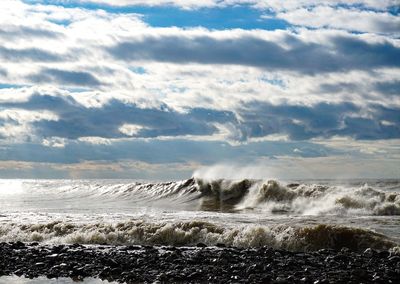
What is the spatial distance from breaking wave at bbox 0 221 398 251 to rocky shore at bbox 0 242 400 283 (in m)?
1.38

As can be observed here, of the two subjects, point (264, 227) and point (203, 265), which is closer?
point (203, 265)

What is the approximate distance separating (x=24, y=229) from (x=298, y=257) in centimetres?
1264

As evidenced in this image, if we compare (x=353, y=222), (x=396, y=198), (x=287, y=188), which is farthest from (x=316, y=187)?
(x=353, y=222)

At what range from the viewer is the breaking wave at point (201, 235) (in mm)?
18594

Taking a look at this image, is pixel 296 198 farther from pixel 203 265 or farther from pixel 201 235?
pixel 203 265

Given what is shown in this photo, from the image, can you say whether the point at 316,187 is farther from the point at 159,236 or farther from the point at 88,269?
the point at 88,269

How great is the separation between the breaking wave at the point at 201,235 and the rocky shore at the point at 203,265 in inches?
54.3

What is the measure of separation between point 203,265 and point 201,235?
516 centimetres

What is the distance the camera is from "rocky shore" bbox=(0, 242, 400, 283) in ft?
44.0

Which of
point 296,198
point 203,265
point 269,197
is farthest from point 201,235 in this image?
point 269,197

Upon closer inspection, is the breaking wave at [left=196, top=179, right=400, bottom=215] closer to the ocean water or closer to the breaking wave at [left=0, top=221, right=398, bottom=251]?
the ocean water

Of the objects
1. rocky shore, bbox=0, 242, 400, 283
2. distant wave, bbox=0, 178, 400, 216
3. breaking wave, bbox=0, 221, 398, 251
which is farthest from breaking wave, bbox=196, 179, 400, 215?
rocky shore, bbox=0, 242, 400, 283

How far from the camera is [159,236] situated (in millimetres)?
20391

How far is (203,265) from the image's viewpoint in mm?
14844
